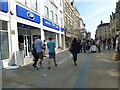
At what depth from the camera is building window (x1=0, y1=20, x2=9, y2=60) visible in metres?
8.85

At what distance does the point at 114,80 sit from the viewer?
18.5 feet

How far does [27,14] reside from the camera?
11.9 meters

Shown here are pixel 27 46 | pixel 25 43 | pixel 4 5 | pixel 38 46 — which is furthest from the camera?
pixel 27 46

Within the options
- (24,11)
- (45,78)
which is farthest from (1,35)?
(45,78)

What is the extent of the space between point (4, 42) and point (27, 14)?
3.68 m

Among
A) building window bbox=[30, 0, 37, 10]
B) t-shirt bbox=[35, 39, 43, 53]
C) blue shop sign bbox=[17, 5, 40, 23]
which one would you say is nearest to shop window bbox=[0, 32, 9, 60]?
blue shop sign bbox=[17, 5, 40, 23]

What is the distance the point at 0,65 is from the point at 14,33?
239cm

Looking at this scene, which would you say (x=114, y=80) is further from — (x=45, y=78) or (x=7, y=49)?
(x=7, y=49)

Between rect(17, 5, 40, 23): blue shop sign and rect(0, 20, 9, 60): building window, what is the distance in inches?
70.9

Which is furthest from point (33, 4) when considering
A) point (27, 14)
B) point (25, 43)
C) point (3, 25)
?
point (3, 25)

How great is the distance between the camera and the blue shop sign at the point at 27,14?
10538 millimetres

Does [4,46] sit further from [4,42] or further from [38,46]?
[38,46]

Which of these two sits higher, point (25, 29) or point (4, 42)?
point (25, 29)

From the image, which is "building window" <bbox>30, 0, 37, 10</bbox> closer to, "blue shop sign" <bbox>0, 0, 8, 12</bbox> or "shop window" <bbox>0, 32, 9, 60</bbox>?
"blue shop sign" <bbox>0, 0, 8, 12</bbox>
